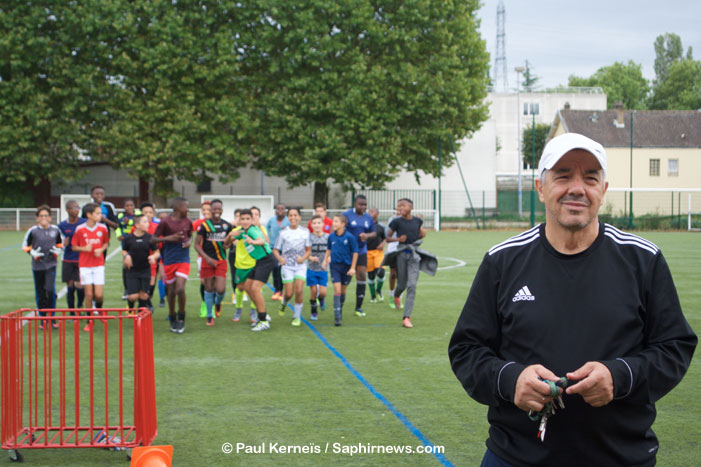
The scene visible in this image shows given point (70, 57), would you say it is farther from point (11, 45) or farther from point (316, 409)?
point (316, 409)

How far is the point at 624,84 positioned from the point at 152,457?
102 meters

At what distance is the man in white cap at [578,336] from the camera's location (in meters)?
2.63

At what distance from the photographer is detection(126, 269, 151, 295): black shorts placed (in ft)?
38.4

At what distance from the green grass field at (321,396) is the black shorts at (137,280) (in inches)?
27.7

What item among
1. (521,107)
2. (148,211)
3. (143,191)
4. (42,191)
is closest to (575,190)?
(148,211)

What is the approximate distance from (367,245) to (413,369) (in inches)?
253

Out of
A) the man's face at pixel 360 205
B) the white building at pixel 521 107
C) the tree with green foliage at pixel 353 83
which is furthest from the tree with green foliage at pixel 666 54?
the man's face at pixel 360 205

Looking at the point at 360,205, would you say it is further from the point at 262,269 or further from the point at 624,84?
the point at 624,84

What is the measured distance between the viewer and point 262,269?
466 inches

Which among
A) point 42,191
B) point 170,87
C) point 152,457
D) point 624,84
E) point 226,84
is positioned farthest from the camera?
point 624,84

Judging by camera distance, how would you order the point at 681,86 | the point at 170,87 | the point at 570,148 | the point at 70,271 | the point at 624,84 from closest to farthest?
the point at 570,148
the point at 70,271
the point at 170,87
the point at 681,86
the point at 624,84

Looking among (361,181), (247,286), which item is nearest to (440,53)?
(361,181)

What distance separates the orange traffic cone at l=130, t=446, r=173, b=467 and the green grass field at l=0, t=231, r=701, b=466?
2.43ft

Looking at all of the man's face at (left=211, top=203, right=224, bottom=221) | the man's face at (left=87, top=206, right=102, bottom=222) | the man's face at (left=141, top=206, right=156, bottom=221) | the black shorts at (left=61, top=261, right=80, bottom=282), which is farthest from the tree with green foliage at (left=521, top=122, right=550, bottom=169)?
the man's face at (left=87, top=206, right=102, bottom=222)
